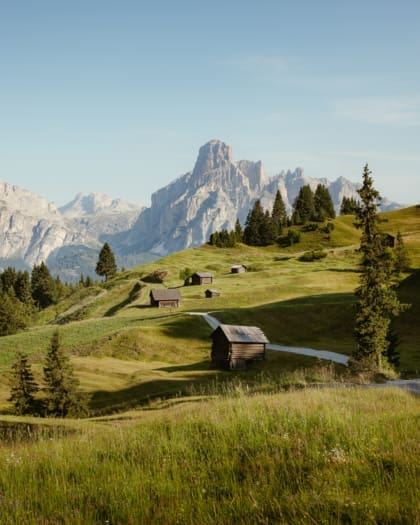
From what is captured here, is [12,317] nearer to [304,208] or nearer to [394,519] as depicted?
[304,208]

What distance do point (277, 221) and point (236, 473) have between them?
601 ft

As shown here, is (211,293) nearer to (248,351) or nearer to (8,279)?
(248,351)

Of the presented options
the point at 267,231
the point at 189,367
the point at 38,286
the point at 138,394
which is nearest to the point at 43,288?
the point at 38,286

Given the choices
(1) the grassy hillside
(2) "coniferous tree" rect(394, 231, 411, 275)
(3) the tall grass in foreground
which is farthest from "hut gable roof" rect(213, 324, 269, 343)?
(2) "coniferous tree" rect(394, 231, 411, 275)

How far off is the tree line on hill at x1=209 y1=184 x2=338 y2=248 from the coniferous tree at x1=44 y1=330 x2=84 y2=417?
127 metres

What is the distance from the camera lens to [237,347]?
184ft

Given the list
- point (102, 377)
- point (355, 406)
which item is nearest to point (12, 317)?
point (102, 377)

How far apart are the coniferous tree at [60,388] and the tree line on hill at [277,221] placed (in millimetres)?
126781

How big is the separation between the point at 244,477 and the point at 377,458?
1.71m

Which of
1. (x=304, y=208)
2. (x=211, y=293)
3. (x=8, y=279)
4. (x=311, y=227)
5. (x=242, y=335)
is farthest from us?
(x=304, y=208)

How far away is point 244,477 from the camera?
20.2 feet

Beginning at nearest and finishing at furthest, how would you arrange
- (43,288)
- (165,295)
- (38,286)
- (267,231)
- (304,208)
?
(165,295) < (267,231) < (304,208) < (43,288) < (38,286)

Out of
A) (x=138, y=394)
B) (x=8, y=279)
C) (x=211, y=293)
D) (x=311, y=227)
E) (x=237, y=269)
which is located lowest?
(x=138, y=394)

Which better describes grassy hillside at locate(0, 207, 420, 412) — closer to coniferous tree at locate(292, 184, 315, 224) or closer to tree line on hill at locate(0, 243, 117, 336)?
tree line on hill at locate(0, 243, 117, 336)
